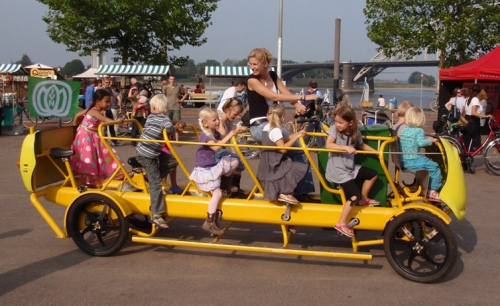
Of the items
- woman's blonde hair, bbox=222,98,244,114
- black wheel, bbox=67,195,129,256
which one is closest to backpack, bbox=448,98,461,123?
woman's blonde hair, bbox=222,98,244,114

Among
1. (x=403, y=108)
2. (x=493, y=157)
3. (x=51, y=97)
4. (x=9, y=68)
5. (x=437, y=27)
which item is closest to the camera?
(x=403, y=108)

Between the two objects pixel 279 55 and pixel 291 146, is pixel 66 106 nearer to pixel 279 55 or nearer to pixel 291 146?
pixel 291 146

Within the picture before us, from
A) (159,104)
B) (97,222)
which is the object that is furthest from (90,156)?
(159,104)

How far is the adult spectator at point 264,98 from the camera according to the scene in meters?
5.33

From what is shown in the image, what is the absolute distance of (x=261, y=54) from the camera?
17.6ft

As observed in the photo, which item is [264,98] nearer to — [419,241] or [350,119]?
[350,119]

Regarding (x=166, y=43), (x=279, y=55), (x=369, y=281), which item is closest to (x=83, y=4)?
(x=166, y=43)

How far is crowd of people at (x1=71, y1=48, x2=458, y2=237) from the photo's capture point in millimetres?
5000

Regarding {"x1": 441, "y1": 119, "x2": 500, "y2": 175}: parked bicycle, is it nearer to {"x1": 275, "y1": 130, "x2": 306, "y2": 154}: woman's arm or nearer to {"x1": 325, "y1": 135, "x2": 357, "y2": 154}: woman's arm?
{"x1": 325, "y1": 135, "x2": 357, "y2": 154}: woman's arm

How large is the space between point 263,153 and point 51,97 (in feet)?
27.3

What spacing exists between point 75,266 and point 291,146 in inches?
90.8

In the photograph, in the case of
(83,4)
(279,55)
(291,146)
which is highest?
(83,4)

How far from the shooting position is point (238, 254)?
5.59 metres

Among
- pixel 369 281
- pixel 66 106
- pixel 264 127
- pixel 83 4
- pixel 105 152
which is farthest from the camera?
pixel 83 4
